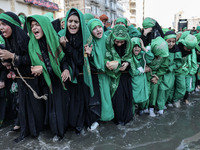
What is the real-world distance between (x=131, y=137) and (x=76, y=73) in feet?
4.42

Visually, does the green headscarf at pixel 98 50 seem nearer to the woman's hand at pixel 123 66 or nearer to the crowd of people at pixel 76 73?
the crowd of people at pixel 76 73

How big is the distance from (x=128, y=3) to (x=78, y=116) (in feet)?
176

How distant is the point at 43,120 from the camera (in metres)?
2.59

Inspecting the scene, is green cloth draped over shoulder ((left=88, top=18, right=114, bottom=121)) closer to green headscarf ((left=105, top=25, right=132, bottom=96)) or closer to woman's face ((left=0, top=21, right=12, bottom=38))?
green headscarf ((left=105, top=25, right=132, bottom=96))

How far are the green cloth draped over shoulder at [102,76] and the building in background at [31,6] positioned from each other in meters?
13.9

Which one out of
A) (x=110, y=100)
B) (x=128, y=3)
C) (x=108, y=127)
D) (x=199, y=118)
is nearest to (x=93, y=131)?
(x=108, y=127)

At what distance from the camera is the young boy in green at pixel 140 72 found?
9.51ft

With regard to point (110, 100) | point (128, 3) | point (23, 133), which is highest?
point (128, 3)

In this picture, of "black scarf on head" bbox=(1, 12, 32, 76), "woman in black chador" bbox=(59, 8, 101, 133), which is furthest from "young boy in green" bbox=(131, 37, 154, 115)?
"black scarf on head" bbox=(1, 12, 32, 76)

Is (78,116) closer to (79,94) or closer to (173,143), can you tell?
(79,94)

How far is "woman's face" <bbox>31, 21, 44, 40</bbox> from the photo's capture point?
2143 millimetres

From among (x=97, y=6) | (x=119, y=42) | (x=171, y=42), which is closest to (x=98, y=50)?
(x=119, y=42)

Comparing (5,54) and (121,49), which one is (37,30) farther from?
(121,49)

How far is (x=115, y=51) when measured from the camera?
2.71 metres
